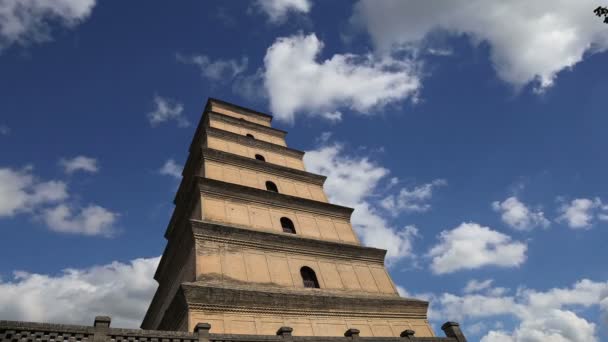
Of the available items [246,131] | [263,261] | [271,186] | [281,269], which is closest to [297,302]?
[281,269]

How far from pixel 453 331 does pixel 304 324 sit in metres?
4.51

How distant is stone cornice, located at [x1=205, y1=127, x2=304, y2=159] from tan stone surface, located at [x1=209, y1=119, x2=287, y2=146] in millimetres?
1297

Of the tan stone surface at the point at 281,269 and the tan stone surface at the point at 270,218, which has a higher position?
the tan stone surface at the point at 270,218

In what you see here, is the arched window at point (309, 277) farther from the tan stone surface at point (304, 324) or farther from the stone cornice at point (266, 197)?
the stone cornice at point (266, 197)

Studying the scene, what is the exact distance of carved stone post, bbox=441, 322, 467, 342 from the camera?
11.2 meters

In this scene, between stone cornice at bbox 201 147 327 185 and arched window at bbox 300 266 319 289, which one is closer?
arched window at bbox 300 266 319 289

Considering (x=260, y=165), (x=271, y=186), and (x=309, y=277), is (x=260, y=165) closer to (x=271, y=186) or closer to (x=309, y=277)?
(x=271, y=186)

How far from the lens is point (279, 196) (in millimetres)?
17141

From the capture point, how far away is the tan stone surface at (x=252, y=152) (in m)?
19.8

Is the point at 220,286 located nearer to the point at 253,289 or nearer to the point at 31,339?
the point at 253,289

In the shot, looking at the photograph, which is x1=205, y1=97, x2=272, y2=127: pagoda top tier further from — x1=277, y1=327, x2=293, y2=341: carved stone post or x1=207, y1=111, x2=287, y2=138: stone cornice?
x1=277, y1=327, x2=293, y2=341: carved stone post

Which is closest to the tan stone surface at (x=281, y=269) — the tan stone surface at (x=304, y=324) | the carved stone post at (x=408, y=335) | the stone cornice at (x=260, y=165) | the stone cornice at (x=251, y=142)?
→ the tan stone surface at (x=304, y=324)

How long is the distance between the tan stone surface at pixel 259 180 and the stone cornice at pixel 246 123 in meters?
4.96

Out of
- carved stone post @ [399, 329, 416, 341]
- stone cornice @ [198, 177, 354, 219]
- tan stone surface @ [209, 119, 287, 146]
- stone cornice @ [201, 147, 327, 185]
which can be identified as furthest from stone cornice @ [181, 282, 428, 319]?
tan stone surface @ [209, 119, 287, 146]
